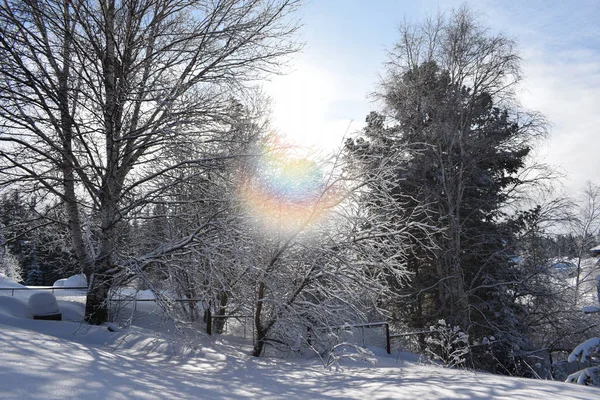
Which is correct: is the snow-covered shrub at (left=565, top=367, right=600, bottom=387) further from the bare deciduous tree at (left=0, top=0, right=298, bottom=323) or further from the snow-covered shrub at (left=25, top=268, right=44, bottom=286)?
the snow-covered shrub at (left=25, top=268, right=44, bottom=286)

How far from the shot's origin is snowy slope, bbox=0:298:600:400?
292 cm

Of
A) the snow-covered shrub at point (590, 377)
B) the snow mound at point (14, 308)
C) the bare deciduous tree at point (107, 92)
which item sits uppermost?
the bare deciduous tree at point (107, 92)

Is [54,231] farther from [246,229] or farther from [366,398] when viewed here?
[366,398]

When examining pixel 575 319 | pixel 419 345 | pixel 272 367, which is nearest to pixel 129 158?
pixel 272 367

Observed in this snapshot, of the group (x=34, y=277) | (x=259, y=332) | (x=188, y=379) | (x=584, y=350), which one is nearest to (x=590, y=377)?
(x=584, y=350)

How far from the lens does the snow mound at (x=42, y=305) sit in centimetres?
707

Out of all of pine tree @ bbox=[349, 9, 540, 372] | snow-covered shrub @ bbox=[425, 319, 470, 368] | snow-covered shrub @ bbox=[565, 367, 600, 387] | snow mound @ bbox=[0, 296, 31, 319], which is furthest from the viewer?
pine tree @ bbox=[349, 9, 540, 372]

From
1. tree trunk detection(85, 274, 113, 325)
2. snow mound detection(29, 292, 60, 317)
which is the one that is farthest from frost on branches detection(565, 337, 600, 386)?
snow mound detection(29, 292, 60, 317)

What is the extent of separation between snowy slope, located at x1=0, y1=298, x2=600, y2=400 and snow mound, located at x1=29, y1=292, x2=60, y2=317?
0.99 m

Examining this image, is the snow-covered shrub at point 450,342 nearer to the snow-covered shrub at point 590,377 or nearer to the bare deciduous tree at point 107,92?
the snow-covered shrub at point 590,377

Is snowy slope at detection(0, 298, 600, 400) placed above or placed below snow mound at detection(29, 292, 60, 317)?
below

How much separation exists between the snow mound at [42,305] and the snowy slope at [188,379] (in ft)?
3.26

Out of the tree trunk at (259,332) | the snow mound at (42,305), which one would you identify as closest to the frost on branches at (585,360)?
the tree trunk at (259,332)

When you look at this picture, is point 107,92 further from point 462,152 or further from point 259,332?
point 462,152
